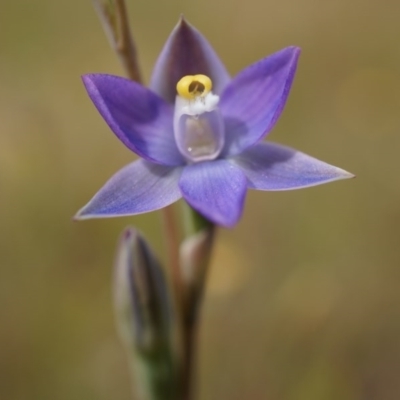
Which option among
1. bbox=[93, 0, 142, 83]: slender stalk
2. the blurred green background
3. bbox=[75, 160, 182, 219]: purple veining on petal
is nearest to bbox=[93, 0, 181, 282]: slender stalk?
bbox=[93, 0, 142, 83]: slender stalk

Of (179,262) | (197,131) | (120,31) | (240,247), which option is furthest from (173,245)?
(240,247)

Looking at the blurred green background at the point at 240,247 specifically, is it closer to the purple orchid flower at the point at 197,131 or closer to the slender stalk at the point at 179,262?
the slender stalk at the point at 179,262

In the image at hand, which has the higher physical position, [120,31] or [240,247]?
[120,31]

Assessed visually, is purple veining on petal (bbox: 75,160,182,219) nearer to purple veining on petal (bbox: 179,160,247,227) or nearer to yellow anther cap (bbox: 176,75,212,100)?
purple veining on petal (bbox: 179,160,247,227)

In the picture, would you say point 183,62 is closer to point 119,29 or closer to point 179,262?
point 119,29

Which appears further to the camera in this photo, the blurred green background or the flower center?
the blurred green background

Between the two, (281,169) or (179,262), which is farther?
(179,262)

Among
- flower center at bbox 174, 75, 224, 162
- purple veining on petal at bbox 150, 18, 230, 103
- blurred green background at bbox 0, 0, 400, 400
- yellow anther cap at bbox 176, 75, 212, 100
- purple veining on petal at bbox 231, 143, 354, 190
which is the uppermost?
purple veining on petal at bbox 150, 18, 230, 103

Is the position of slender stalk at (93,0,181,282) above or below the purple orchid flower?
above
